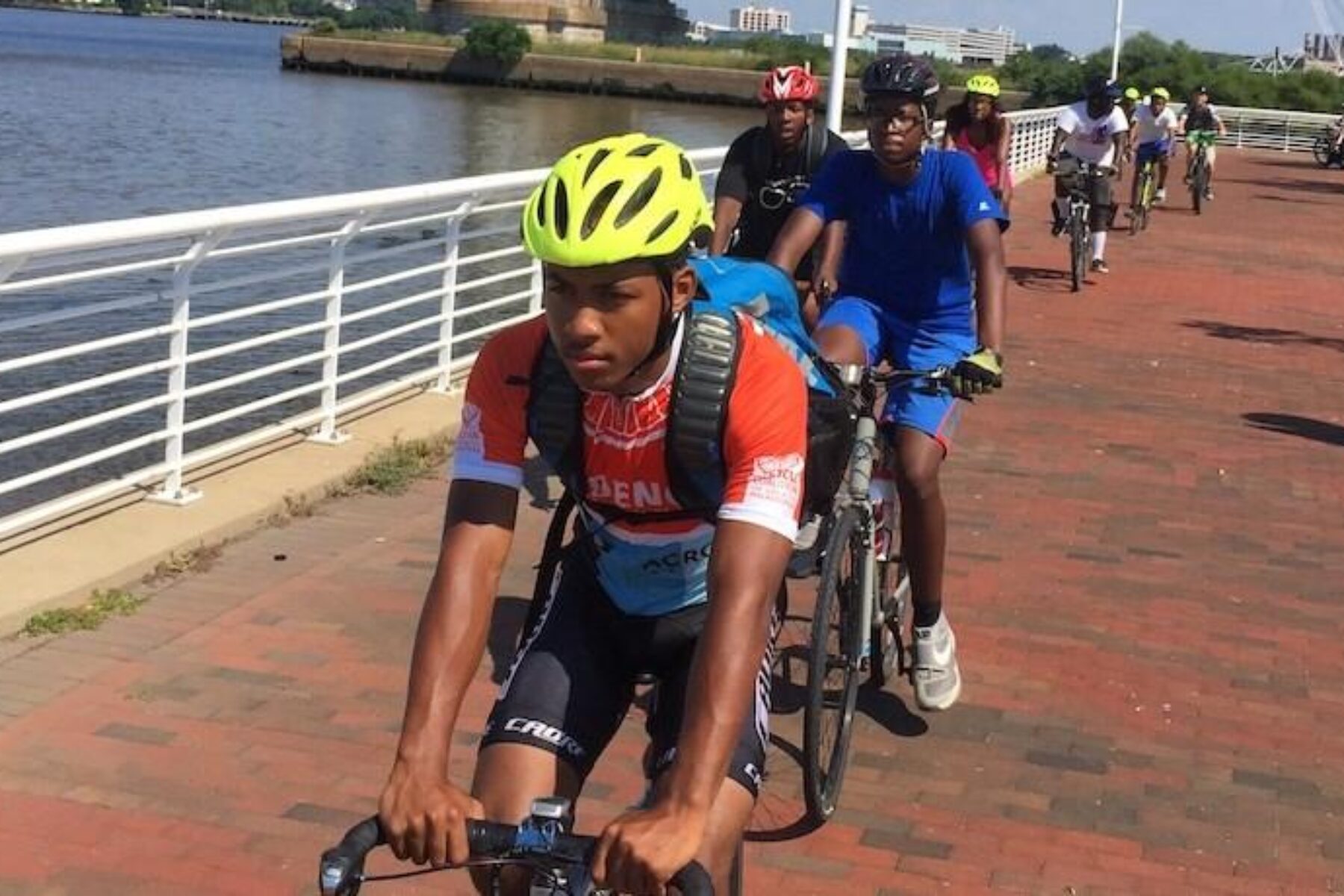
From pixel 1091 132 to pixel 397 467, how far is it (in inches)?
415

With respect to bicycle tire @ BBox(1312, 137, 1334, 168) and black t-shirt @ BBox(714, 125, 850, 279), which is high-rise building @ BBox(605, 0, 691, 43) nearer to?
bicycle tire @ BBox(1312, 137, 1334, 168)

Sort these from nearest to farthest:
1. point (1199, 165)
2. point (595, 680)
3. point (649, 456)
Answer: point (649, 456), point (595, 680), point (1199, 165)

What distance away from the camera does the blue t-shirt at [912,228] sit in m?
5.80

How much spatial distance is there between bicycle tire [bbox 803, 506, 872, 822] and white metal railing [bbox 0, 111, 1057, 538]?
9.50ft

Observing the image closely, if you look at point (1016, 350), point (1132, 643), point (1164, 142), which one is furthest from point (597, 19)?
point (1132, 643)

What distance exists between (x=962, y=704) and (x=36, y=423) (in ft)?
23.4

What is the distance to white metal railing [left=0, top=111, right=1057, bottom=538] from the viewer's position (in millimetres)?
6934

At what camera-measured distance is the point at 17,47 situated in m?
84.8

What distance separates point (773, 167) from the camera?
7.84m

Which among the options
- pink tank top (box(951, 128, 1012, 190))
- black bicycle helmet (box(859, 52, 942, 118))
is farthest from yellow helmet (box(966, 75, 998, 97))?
black bicycle helmet (box(859, 52, 942, 118))

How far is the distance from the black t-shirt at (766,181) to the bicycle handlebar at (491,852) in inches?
211

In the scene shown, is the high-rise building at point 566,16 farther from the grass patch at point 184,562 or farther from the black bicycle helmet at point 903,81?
the black bicycle helmet at point 903,81

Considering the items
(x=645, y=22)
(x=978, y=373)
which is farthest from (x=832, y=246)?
(x=645, y=22)

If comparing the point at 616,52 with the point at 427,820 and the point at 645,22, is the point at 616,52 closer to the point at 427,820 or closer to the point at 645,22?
the point at 645,22
